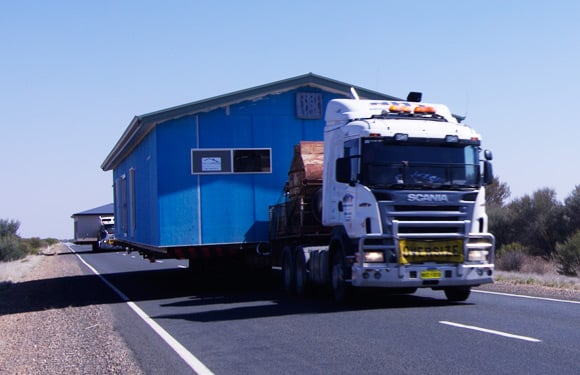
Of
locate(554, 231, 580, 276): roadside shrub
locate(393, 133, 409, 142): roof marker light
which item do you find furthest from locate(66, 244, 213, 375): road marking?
locate(554, 231, 580, 276): roadside shrub

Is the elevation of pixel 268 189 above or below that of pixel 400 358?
above

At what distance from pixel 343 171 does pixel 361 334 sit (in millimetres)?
3854

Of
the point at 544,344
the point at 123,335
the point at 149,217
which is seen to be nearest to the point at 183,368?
the point at 123,335

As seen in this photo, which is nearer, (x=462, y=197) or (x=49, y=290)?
(x=462, y=197)

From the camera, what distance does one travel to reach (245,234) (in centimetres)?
1956

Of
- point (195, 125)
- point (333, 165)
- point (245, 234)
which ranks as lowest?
point (245, 234)

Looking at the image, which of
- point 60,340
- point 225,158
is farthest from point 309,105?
point 60,340

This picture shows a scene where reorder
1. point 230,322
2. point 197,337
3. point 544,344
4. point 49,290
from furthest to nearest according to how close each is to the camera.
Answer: point 49,290 → point 230,322 → point 197,337 → point 544,344

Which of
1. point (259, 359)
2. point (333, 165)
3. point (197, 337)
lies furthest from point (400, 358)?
point (333, 165)

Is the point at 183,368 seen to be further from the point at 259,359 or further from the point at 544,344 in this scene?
the point at 544,344

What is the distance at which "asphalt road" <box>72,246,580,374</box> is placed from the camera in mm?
8805

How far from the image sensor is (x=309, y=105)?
66.7 ft

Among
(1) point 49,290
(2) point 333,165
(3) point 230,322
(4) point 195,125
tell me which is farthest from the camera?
(1) point 49,290

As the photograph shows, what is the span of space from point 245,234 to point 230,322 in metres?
6.53
